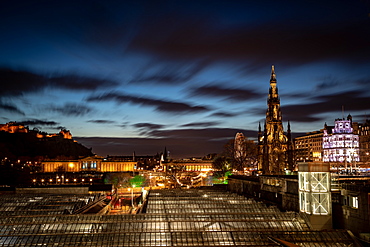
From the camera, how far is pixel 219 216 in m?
31.5

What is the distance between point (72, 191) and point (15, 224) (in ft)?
107

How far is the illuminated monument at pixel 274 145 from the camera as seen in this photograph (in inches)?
4156

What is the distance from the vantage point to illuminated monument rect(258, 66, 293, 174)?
346 ft

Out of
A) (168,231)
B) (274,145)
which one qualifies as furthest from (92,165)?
(168,231)

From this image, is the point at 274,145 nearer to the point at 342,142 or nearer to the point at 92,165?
the point at 342,142

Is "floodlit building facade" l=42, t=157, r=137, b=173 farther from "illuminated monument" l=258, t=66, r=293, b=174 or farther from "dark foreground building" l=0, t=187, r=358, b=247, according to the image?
"dark foreground building" l=0, t=187, r=358, b=247

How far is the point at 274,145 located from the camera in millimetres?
108625

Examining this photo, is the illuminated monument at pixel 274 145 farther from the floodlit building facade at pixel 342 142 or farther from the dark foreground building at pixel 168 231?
the dark foreground building at pixel 168 231

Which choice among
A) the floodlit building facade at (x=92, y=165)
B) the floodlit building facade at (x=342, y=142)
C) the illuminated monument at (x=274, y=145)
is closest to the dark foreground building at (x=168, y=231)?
the illuminated monument at (x=274, y=145)

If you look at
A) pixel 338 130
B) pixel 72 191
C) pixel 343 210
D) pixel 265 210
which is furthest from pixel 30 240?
pixel 338 130

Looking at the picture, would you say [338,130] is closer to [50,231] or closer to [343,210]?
[343,210]

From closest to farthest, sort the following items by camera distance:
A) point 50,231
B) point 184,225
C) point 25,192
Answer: point 50,231 < point 184,225 < point 25,192

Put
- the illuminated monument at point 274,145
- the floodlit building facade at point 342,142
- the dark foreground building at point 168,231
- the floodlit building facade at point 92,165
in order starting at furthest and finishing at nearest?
the floodlit building facade at point 92,165 < the floodlit building facade at point 342,142 < the illuminated monument at point 274,145 < the dark foreground building at point 168,231

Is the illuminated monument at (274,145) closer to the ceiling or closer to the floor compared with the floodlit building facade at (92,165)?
closer to the ceiling
